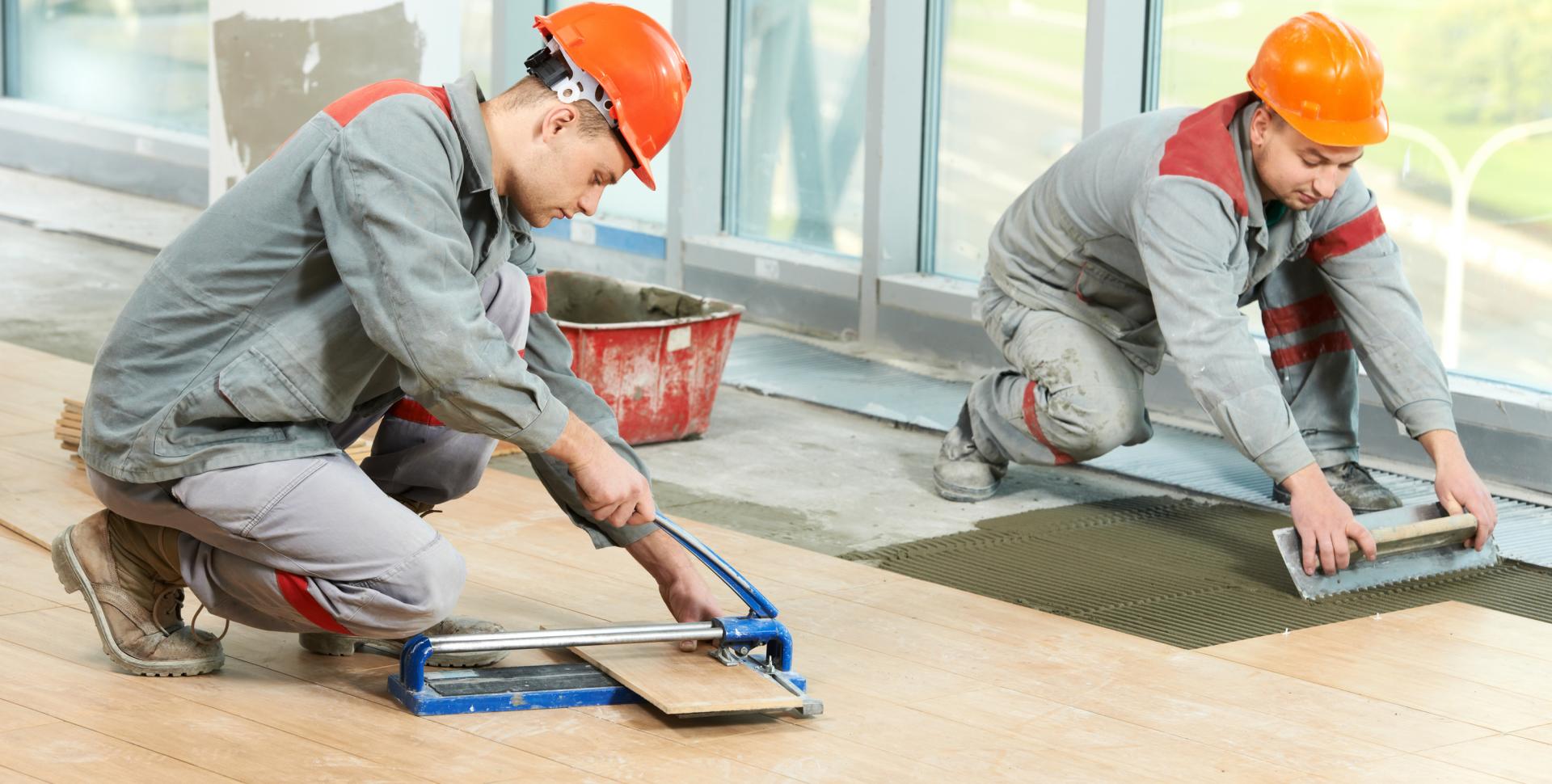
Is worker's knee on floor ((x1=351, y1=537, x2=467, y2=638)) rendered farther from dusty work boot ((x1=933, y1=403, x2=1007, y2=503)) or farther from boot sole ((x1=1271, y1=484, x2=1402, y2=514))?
boot sole ((x1=1271, y1=484, x2=1402, y2=514))

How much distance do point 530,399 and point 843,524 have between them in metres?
1.42

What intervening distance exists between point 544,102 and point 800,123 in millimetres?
3440

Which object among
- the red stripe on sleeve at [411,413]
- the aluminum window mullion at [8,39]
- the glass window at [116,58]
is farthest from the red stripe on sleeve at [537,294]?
the aluminum window mullion at [8,39]

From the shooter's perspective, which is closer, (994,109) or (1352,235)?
(1352,235)

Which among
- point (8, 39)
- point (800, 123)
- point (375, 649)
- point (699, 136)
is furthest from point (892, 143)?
point (8, 39)

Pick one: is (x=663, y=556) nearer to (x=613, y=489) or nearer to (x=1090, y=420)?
(x=613, y=489)

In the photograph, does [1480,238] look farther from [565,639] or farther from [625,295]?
[565,639]

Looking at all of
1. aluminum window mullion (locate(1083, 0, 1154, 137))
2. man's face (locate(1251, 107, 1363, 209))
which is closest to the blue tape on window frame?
aluminum window mullion (locate(1083, 0, 1154, 137))

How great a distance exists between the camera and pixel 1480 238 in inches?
165

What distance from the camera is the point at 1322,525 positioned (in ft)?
10.3

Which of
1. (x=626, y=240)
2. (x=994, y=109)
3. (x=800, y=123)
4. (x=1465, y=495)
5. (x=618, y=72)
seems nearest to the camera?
(x=618, y=72)

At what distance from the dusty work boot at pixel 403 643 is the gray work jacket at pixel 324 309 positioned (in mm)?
409

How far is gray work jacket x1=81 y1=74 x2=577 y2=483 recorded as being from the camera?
7.34ft

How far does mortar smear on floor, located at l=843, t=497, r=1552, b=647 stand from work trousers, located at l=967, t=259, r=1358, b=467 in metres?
0.18
